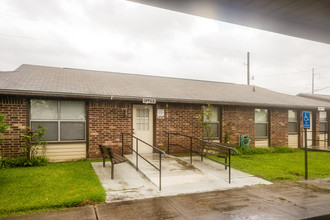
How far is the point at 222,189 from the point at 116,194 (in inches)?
101

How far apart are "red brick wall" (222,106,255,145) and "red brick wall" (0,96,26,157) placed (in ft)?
28.6

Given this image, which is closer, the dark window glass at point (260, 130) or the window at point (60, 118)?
the window at point (60, 118)

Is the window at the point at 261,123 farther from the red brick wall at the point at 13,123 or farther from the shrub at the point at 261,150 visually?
the red brick wall at the point at 13,123

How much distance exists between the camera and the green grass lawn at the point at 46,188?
4.37 metres

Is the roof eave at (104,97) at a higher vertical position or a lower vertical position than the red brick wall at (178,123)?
higher

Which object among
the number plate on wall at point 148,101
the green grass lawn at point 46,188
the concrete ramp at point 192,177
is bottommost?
the concrete ramp at point 192,177

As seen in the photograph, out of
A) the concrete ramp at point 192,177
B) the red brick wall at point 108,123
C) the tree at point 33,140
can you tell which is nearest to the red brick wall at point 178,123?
the red brick wall at point 108,123

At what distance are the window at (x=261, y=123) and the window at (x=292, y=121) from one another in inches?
76.4

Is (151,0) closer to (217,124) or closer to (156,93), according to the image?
(156,93)

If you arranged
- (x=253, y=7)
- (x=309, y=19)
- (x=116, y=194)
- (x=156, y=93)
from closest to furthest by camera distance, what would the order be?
1. (x=253, y=7)
2. (x=309, y=19)
3. (x=116, y=194)
4. (x=156, y=93)

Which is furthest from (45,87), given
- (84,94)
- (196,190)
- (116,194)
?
(196,190)

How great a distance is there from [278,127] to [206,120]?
472 cm

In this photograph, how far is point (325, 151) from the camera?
12141 mm

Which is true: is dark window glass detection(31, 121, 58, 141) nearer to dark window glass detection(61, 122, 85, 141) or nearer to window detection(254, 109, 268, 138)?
dark window glass detection(61, 122, 85, 141)
